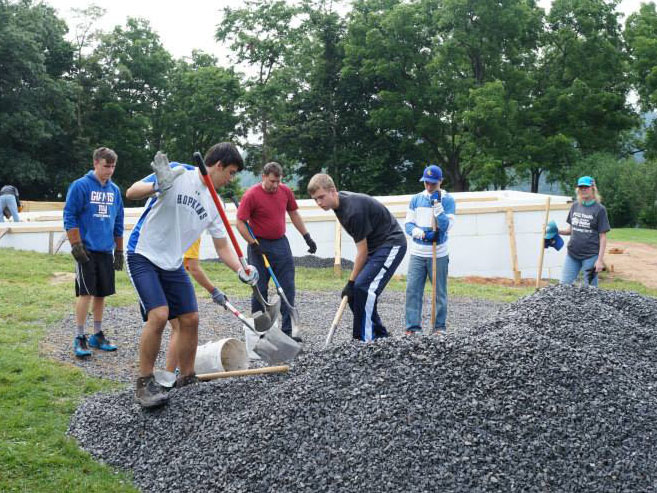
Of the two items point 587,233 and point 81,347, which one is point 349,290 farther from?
point 587,233

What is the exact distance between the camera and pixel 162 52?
41406 millimetres

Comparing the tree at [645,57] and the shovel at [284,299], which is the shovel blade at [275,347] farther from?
the tree at [645,57]

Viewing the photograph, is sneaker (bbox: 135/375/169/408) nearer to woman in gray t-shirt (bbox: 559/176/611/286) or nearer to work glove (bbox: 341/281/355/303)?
work glove (bbox: 341/281/355/303)

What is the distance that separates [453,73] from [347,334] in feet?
102

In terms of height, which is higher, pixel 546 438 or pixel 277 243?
pixel 277 243

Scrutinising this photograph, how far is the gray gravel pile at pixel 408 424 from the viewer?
12.3 feet

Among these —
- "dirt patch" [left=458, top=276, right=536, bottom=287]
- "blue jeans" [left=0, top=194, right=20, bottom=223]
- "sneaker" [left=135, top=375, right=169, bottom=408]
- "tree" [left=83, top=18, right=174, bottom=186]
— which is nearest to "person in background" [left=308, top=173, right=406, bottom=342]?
"sneaker" [left=135, top=375, right=169, bottom=408]

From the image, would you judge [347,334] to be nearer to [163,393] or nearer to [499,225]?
[163,393]

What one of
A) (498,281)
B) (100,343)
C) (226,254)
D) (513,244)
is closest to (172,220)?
(226,254)

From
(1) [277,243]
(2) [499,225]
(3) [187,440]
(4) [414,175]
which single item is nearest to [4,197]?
(2) [499,225]

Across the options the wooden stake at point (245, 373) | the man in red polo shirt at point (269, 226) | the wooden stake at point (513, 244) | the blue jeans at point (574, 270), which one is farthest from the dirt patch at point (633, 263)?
the wooden stake at point (245, 373)

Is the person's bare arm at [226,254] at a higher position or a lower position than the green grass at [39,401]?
higher

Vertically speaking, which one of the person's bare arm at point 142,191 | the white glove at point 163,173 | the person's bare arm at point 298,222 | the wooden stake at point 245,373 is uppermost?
the white glove at point 163,173

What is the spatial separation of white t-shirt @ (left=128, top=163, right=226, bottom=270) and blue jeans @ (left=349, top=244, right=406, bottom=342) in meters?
1.76
